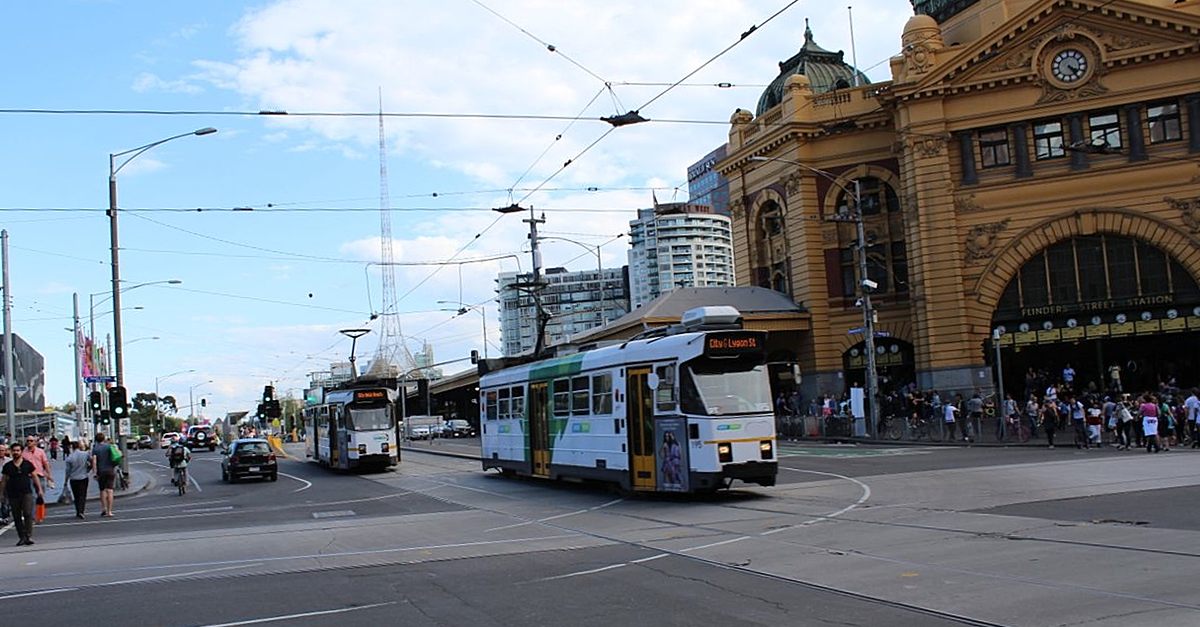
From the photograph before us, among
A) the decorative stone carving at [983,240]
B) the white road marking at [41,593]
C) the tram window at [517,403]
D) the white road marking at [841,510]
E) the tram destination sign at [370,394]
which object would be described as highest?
the decorative stone carving at [983,240]

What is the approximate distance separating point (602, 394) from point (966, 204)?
108 ft

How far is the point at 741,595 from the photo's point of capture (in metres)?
11.0

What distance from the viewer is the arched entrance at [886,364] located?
55938 millimetres

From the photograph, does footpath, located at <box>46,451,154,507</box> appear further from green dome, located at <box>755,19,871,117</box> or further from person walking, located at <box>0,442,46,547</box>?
A: green dome, located at <box>755,19,871,117</box>

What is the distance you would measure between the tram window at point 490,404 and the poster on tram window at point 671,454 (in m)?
10.6

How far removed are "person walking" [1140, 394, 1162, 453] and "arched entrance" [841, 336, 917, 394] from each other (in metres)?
26.1

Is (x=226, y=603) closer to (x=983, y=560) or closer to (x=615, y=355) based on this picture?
(x=983, y=560)

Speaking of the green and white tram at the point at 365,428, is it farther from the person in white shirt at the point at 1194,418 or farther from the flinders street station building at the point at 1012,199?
the person in white shirt at the point at 1194,418

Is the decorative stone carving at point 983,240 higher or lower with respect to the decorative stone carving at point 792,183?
lower

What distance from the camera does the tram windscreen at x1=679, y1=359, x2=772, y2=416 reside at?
2039 centimetres

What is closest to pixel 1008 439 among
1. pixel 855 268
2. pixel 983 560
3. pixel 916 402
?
pixel 916 402

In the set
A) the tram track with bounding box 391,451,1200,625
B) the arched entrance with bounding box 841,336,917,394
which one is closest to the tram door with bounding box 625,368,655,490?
the tram track with bounding box 391,451,1200,625

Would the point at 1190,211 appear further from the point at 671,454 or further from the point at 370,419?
the point at 671,454

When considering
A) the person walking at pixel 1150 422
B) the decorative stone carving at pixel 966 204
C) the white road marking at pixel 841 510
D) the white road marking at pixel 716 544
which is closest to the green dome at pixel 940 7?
the decorative stone carving at pixel 966 204
